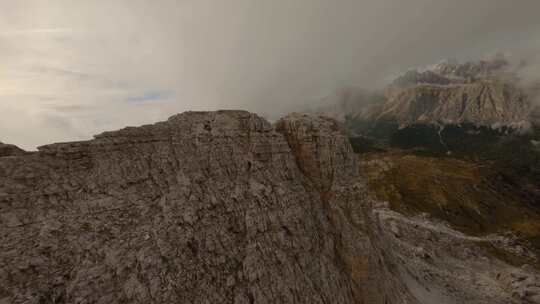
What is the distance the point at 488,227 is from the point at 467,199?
21.0m

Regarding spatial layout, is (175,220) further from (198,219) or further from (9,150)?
(9,150)

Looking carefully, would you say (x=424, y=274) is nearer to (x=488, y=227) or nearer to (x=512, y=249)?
(x=512, y=249)

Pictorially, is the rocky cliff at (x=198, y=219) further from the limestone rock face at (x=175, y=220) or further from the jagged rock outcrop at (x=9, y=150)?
the jagged rock outcrop at (x=9, y=150)

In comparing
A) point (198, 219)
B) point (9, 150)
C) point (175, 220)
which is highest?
point (9, 150)

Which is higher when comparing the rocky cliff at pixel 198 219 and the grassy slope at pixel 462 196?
the rocky cliff at pixel 198 219

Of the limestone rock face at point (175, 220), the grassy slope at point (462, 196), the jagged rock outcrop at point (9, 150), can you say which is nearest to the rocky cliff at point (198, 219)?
the limestone rock face at point (175, 220)

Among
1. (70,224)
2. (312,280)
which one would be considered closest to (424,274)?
(312,280)

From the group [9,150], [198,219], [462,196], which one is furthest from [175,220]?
[462,196]

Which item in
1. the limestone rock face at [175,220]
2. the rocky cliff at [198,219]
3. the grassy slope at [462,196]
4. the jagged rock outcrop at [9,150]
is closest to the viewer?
the limestone rock face at [175,220]

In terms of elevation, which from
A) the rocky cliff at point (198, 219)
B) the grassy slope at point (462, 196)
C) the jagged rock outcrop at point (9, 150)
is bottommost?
the grassy slope at point (462, 196)

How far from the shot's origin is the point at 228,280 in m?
23.7

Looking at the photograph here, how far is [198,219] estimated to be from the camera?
25234 millimetres

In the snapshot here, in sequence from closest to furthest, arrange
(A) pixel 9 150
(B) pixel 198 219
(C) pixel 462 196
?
(A) pixel 9 150
(B) pixel 198 219
(C) pixel 462 196

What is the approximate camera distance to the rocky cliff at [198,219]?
1989cm
